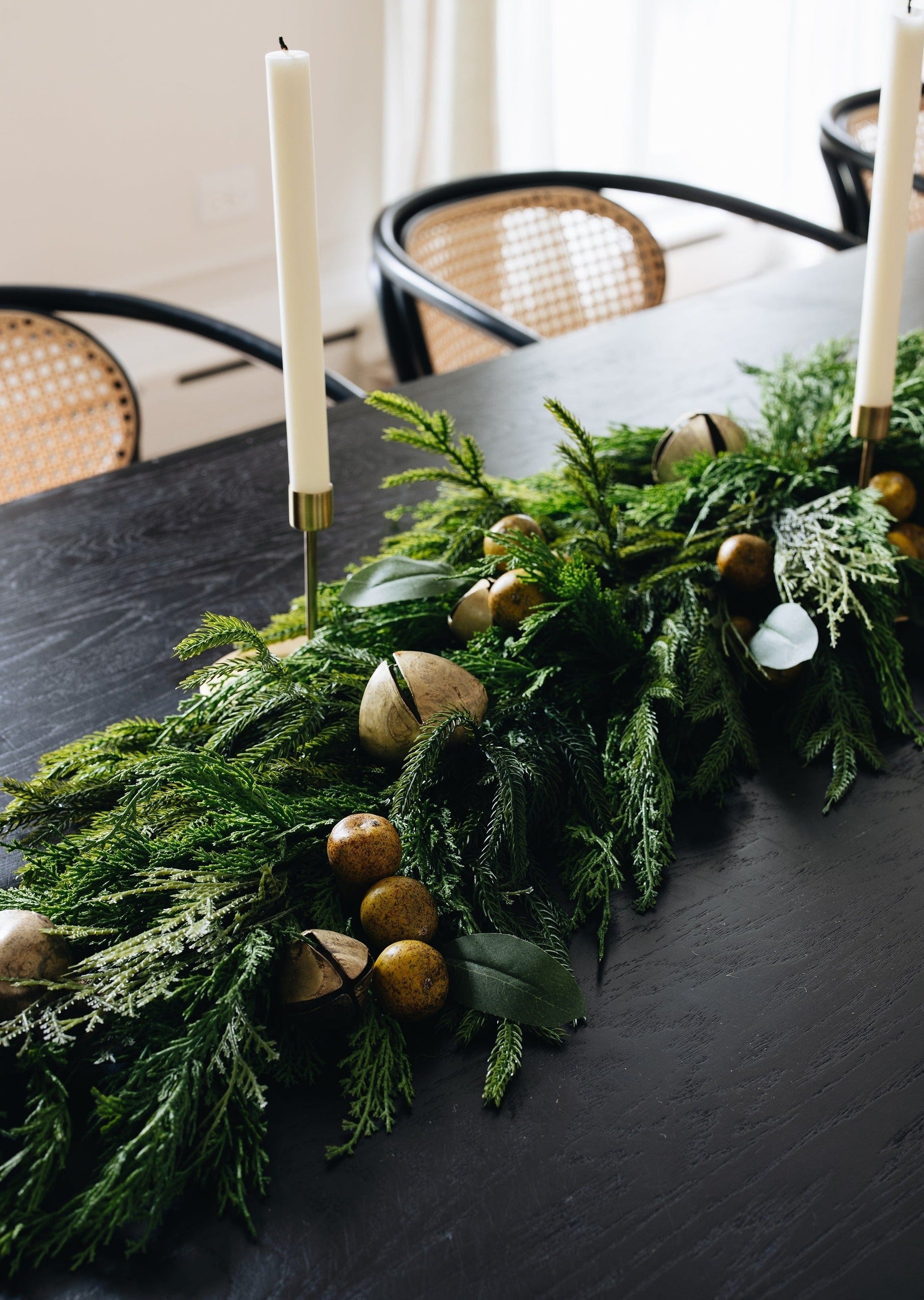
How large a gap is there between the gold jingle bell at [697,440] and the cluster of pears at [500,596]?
0.14 metres

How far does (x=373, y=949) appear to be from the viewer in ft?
1.59

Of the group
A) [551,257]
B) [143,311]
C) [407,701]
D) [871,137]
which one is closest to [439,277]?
[551,257]

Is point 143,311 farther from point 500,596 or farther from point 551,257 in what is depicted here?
point 500,596

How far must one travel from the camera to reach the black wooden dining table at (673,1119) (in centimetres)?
39

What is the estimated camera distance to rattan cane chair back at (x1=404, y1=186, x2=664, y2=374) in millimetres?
1581

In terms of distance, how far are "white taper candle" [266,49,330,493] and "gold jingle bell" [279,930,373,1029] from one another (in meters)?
0.24

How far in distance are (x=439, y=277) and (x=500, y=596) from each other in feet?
3.42

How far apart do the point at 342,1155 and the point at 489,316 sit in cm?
103

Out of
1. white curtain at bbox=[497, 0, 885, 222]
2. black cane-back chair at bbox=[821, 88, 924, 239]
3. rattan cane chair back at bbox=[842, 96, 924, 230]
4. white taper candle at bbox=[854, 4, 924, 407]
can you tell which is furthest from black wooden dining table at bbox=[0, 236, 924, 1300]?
white curtain at bbox=[497, 0, 885, 222]

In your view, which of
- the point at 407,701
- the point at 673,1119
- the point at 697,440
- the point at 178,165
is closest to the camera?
the point at 673,1119

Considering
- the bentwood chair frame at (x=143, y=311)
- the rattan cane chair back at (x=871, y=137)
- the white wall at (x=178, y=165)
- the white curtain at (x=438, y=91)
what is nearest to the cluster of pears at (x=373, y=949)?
the bentwood chair frame at (x=143, y=311)

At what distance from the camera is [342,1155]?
422mm

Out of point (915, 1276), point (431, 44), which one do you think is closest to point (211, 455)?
point (915, 1276)

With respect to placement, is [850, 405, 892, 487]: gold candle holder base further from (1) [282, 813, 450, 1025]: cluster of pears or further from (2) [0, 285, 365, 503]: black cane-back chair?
(2) [0, 285, 365, 503]: black cane-back chair
